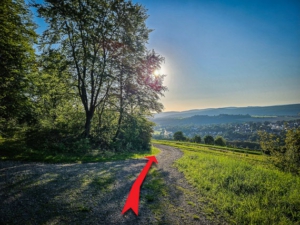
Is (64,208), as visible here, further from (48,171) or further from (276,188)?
(276,188)

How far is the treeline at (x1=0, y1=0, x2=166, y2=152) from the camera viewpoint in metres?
14.2

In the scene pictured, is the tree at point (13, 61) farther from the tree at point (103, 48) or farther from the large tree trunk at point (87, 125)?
the large tree trunk at point (87, 125)

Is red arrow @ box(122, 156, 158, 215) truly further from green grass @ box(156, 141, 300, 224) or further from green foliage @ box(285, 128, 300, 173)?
green foliage @ box(285, 128, 300, 173)

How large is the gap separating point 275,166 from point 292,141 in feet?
8.64

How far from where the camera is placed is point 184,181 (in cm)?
1007

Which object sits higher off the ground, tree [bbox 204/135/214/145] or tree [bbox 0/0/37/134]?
tree [bbox 0/0/37/134]

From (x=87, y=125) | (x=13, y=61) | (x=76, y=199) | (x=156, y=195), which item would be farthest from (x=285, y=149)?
(x=13, y=61)

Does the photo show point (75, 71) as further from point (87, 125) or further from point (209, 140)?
point (209, 140)

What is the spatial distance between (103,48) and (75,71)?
4.00 metres

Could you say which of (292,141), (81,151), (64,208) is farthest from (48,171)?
(292,141)

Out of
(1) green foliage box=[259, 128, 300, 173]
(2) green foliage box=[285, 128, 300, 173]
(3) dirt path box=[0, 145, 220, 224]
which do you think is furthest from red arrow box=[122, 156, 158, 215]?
(2) green foliage box=[285, 128, 300, 173]

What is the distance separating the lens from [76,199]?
6438 mm

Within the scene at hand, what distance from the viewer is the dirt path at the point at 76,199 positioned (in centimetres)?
521

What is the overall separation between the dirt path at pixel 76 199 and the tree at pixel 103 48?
995 centimetres
